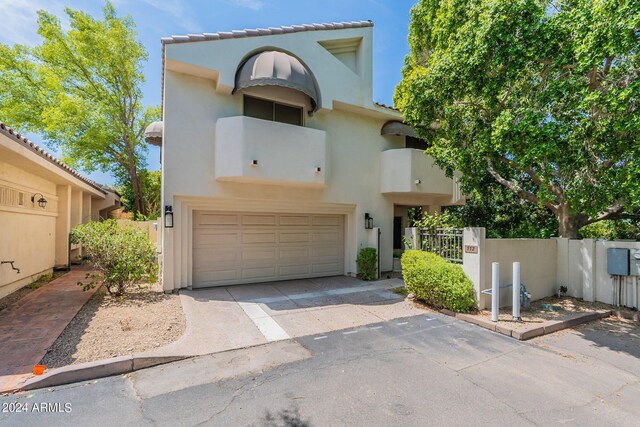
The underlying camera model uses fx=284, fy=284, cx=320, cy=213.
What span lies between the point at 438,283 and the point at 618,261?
5.13 meters

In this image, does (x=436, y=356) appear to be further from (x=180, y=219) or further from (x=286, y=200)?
(x=180, y=219)

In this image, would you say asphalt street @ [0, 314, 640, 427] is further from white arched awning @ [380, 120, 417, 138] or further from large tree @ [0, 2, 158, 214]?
large tree @ [0, 2, 158, 214]

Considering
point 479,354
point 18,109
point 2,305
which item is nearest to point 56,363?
point 2,305

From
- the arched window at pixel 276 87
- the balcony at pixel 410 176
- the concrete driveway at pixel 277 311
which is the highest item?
the arched window at pixel 276 87

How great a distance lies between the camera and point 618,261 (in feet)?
25.6

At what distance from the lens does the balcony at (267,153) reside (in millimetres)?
8820

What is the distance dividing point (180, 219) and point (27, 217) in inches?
216

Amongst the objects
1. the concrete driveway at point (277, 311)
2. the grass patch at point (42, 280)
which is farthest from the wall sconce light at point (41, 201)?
the concrete driveway at point (277, 311)

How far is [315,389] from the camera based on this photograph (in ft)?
13.4

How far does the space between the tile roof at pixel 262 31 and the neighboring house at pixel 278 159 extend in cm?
4

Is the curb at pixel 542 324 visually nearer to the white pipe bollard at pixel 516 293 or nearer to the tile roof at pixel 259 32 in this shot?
the white pipe bollard at pixel 516 293

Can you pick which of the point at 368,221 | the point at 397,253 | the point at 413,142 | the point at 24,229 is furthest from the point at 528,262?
the point at 24,229

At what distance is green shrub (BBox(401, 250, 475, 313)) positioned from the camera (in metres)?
7.23

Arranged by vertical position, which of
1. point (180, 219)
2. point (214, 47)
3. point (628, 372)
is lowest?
point (628, 372)
